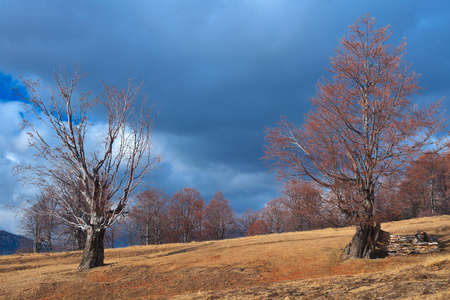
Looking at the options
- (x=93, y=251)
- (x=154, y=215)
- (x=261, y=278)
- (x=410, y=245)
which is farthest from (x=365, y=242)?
(x=154, y=215)

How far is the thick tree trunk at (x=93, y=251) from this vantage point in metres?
17.5

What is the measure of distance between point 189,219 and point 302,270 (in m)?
48.4

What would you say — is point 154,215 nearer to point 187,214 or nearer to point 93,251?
point 187,214

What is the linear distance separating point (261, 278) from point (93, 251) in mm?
10388

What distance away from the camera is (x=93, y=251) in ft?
58.4

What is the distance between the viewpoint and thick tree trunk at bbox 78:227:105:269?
17.5 meters

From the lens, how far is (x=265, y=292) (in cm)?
951

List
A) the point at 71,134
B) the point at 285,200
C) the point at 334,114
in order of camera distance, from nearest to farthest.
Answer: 1. the point at 334,114
2. the point at 71,134
3. the point at 285,200

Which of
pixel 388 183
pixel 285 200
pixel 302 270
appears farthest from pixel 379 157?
pixel 285 200

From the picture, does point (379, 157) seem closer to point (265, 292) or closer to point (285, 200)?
point (265, 292)

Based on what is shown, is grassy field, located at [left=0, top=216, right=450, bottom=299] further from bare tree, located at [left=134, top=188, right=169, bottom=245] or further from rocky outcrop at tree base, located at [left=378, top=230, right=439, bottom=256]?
bare tree, located at [left=134, top=188, right=169, bottom=245]

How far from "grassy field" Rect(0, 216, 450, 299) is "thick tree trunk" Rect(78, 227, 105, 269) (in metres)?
0.80

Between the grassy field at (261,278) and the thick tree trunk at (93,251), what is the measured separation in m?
0.80

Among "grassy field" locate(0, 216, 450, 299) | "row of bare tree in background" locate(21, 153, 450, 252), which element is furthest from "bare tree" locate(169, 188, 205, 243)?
"grassy field" locate(0, 216, 450, 299)
